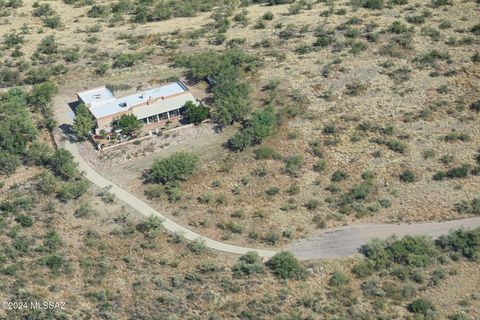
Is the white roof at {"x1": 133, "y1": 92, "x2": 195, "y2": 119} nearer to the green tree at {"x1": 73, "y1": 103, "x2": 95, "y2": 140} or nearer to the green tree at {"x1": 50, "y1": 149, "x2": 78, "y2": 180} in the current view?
the green tree at {"x1": 73, "y1": 103, "x2": 95, "y2": 140}

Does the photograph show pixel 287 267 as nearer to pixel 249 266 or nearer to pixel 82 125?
pixel 249 266

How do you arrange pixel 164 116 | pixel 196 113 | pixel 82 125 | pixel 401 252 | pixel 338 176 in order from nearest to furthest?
pixel 401 252, pixel 338 176, pixel 82 125, pixel 196 113, pixel 164 116

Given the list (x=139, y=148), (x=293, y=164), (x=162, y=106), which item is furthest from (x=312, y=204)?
(x=162, y=106)

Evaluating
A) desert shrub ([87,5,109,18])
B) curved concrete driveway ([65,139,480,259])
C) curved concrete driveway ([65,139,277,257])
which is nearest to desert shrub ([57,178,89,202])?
curved concrete driveway ([65,139,277,257])

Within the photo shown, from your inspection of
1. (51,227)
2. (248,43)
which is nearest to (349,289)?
(51,227)

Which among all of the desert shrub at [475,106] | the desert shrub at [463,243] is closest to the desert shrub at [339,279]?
the desert shrub at [463,243]

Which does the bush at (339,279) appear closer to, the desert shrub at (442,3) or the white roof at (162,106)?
the white roof at (162,106)

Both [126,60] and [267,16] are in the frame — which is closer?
[126,60]
